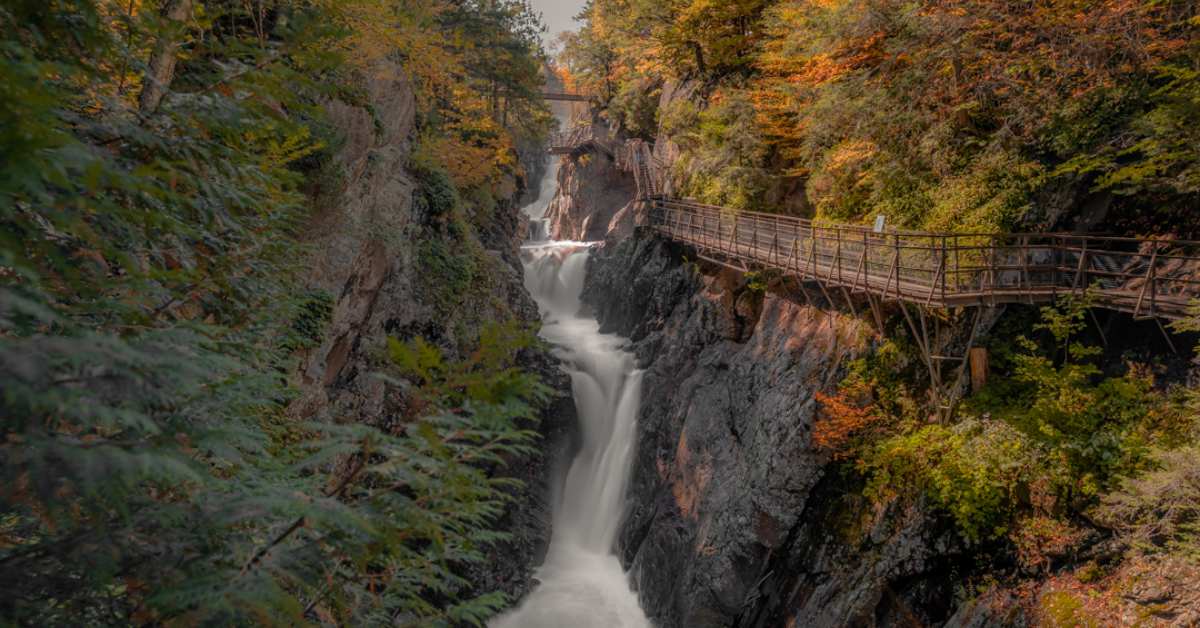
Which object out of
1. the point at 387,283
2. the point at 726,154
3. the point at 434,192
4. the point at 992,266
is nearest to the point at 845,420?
the point at 992,266

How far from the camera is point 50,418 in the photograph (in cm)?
190

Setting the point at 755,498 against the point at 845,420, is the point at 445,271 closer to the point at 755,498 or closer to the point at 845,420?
the point at 755,498

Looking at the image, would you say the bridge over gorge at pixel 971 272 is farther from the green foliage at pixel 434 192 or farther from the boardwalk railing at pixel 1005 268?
the green foliage at pixel 434 192

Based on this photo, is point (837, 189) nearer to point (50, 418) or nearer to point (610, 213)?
point (50, 418)

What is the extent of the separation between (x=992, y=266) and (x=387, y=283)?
1168 cm

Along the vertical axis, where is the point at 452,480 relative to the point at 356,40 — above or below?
below

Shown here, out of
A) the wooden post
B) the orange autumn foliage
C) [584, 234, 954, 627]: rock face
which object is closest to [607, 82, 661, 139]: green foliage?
[584, 234, 954, 627]: rock face

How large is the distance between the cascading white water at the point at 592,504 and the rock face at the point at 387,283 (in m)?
0.75

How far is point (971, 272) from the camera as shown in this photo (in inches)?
362

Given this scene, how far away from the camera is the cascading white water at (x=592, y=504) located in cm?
1442

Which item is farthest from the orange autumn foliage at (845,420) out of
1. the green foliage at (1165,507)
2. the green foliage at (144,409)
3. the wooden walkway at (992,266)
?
the green foliage at (144,409)

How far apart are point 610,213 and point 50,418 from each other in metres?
38.0

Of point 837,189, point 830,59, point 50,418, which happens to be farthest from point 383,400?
point 830,59

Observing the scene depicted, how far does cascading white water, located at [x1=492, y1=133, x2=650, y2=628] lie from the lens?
14.4 metres
